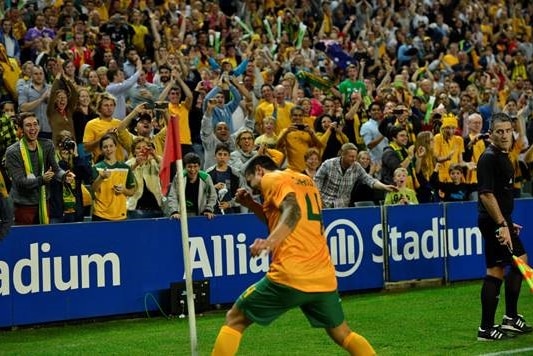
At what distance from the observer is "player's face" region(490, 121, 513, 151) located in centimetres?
1125

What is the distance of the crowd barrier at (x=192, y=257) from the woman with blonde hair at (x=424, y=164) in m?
1.12

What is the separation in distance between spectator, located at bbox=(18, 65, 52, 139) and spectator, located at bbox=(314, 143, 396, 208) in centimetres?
407

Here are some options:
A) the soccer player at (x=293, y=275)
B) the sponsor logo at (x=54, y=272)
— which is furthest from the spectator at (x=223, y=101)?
the soccer player at (x=293, y=275)

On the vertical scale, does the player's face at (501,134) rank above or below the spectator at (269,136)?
below

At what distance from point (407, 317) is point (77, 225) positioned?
159 inches

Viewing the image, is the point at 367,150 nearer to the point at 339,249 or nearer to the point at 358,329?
the point at 339,249

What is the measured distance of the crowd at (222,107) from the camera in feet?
47.3

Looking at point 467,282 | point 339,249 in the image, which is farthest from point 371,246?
point 467,282

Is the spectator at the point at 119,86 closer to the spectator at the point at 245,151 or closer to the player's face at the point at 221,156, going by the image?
the spectator at the point at 245,151

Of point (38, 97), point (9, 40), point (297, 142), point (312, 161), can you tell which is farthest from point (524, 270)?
point (9, 40)

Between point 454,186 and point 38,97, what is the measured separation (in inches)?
267

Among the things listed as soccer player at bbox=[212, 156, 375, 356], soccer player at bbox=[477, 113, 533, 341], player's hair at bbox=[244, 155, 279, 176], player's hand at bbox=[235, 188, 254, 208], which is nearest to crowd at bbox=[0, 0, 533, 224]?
player's hand at bbox=[235, 188, 254, 208]

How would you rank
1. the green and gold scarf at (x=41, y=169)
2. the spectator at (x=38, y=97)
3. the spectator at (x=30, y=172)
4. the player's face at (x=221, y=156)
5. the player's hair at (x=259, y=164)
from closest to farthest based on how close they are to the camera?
1. the player's hair at (x=259, y=164)
2. the spectator at (x=30, y=172)
3. the green and gold scarf at (x=41, y=169)
4. the player's face at (x=221, y=156)
5. the spectator at (x=38, y=97)

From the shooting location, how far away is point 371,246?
628 inches
